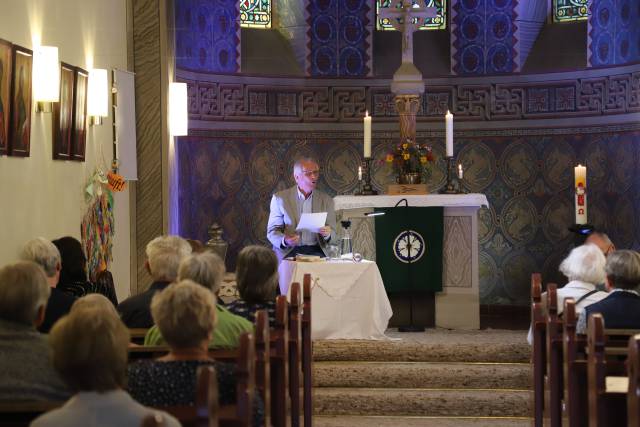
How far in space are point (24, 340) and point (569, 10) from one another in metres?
9.19

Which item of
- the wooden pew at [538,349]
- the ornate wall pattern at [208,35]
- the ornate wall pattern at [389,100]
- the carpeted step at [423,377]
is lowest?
the carpeted step at [423,377]

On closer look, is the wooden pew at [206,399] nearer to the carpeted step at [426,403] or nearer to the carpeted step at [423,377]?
the carpeted step at [426,403]

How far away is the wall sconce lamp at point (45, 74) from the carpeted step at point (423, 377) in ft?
9.34

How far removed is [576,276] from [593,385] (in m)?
1.92

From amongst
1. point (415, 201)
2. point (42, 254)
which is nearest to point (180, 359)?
Result: point (42, 254)

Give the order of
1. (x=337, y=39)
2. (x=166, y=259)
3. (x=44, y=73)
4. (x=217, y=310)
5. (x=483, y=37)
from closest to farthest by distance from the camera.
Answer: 1. (x=217, y=310)
2. (x=166, y=259)
3. (x=44, y=73)
4. (x=483, y=37)
5. (x=337, y=39)

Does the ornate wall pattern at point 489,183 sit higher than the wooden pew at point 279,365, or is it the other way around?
the ornate wall pattern at point 489,183

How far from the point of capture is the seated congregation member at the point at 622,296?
17.4ft

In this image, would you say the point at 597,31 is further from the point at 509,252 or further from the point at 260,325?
the point at 260,325

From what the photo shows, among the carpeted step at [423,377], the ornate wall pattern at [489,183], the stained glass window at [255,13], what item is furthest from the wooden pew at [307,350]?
the stained glass window at [255,13]

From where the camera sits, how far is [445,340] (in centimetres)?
831

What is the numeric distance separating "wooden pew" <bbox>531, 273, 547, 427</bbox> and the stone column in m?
3.84

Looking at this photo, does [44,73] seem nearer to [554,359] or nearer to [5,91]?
[5,91]

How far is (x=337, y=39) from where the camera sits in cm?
1184
